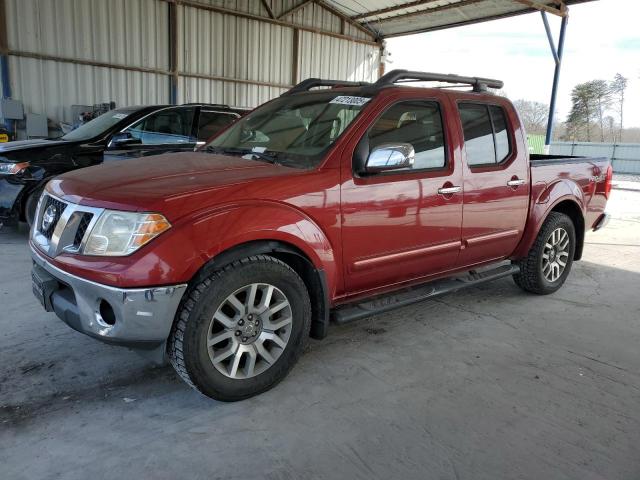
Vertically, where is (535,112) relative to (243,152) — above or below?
above

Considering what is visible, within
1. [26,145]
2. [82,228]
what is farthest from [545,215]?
[26,145]

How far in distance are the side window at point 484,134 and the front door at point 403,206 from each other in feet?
0.85

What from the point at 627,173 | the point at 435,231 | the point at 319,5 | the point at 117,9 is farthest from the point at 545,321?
the point at 627,173

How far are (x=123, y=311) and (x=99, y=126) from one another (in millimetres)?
5607

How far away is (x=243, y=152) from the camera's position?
3.51 m

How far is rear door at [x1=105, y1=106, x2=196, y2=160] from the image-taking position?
22.5 ft

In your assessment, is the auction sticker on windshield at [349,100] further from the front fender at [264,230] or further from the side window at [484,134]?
the front fender at [264,230]

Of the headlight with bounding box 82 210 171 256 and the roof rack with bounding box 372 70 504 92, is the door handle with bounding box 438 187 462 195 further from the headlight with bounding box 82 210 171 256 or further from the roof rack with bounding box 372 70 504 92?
the headlight with bounding box 82 210 171 256

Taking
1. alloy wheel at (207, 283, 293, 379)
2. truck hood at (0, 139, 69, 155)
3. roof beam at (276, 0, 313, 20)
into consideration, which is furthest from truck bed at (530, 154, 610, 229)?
roof beam at (276, 0, 313, 20)

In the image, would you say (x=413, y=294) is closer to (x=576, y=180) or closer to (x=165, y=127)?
(x=576, y=180)

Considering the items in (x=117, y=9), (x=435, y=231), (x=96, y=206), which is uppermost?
(x=117, y=9)

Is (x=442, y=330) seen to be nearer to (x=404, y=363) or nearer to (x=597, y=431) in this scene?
(x=404, y=363)

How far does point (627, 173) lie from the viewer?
2438cm

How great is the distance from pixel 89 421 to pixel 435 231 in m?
2.41
